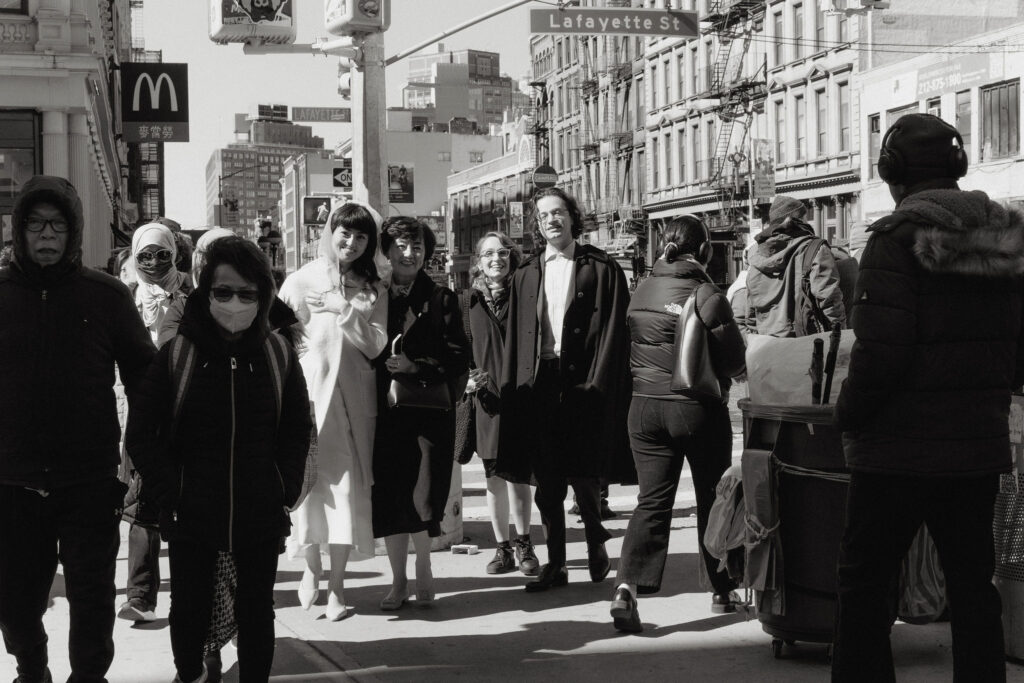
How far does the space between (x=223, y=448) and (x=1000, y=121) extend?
123ft

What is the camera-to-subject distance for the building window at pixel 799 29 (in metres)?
51.8

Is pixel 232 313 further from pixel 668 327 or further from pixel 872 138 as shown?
pixel 872 138

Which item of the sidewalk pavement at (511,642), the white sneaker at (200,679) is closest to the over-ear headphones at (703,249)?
the sidewalk pavement at (511,642)

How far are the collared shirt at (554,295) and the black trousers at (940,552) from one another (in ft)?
10.8

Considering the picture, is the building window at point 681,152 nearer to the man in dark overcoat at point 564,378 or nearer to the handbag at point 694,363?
the man in dark overcoat at point 564,378

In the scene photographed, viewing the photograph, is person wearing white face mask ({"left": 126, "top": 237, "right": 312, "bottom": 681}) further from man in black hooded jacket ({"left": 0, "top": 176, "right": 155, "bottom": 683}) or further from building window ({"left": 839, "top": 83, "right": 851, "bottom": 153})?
building window ({"left": 839, "top": 83, "right": 851, "bottom": 153})

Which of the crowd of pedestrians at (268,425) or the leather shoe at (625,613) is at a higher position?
→ the crowd of pedestrians at (268,425)

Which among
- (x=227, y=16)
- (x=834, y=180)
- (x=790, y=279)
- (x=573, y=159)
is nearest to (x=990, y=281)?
(x=790, y=279)

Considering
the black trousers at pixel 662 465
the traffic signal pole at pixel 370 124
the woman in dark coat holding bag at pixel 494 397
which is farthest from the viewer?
the traffic signal pole at pixel 370 124

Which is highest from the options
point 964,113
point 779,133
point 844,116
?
point 779,133

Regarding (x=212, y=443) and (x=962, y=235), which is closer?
(x=962, y=235)

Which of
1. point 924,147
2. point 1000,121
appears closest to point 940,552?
point 924,147

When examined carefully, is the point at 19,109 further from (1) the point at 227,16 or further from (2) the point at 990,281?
(2) the point at 990,281

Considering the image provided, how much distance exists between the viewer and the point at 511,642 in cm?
620
